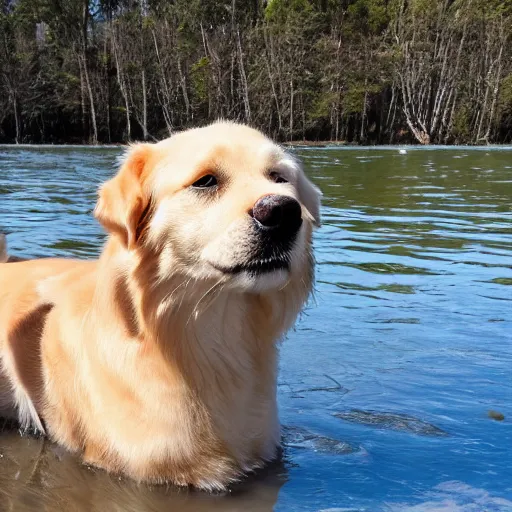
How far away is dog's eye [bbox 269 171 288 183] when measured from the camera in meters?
2.95

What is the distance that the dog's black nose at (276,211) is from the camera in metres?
2.56

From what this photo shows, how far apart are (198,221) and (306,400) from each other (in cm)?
143

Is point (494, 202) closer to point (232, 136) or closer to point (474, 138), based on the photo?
point (232, 136)

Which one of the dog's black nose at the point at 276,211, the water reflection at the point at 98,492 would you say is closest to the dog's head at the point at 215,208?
the dog's black nose at the point at 276,211

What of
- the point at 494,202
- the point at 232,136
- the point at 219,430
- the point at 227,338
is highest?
the point at 232,136

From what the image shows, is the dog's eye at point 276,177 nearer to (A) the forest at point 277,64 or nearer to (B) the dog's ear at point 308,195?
(B) the dog's ear at point 308,195

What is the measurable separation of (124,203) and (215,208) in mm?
368

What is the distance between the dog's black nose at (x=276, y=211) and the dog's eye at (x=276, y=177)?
36 cm

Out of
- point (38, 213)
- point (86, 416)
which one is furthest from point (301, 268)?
point (38, 213)

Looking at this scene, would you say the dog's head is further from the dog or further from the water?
the water

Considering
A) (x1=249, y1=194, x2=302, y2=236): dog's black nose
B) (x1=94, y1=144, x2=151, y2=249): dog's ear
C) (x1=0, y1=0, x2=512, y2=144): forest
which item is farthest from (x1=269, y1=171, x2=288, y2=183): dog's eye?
(x1=0, y1=0, x2=512, y2=144): forest

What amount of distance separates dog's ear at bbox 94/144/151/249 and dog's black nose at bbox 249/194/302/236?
0.50 meters

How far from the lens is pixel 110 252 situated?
3.02 m

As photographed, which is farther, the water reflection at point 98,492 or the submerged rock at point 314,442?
the submerged rock at point 314,442
